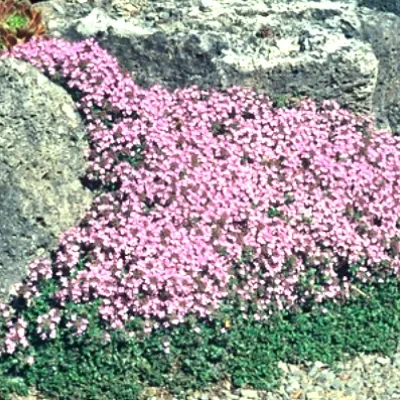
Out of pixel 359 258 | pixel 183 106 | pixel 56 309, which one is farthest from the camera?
pixel 183 106

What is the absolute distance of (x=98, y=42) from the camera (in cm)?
772

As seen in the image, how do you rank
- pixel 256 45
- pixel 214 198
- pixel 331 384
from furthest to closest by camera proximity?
pixel 256 45 → pixel 214 198 → pixel 331 384

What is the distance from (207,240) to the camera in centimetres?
671

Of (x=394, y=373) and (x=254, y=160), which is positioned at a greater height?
(x=254, y=160)

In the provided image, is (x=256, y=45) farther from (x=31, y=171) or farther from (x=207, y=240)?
(x=31, y=171)

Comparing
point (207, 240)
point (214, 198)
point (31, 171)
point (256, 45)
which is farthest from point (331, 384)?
point (256, 45)

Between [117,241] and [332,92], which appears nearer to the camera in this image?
[117,241]

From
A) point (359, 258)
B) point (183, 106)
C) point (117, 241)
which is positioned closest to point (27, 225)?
point (117, 241)

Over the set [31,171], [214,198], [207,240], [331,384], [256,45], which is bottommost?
[331,384]

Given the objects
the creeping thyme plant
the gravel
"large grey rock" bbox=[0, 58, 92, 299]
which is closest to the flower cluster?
the creeping thyme plant

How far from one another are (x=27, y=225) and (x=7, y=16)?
75.0 inches

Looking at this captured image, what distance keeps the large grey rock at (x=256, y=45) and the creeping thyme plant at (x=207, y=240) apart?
16 centimetres

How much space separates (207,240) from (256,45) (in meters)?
1.90

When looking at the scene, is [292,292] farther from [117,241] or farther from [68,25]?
[68,25]
